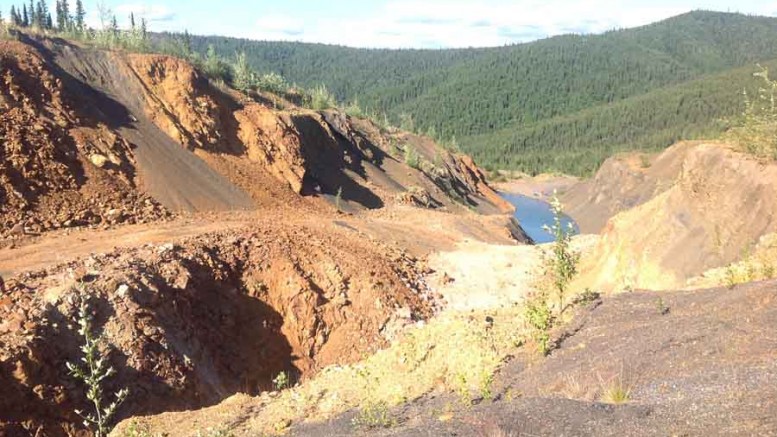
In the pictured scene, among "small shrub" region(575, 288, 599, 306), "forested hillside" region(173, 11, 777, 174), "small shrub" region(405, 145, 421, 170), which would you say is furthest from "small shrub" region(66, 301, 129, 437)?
"forested hillside" region(173, 11, 777, 174)

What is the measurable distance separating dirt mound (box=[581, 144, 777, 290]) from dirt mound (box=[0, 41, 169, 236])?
12807 millimetres

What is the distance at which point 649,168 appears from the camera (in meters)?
44.7

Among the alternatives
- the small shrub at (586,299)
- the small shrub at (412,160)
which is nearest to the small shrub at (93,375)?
the small shrub at (586,299)

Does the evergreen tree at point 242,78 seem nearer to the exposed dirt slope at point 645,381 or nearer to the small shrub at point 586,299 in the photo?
the small shrub at point 586,299

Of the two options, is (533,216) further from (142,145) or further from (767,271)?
(767,271)

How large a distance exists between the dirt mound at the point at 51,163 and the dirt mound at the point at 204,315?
4.08 meters

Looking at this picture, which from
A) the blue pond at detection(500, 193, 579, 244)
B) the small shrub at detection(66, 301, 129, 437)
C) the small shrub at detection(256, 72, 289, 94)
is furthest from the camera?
the blue pond at detection(500, 193, 579, 244)

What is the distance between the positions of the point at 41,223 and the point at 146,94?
8410mm

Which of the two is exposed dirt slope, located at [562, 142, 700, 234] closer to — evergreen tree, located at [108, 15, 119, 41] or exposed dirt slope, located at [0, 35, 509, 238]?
exposed dirt slope, located at [0, 35, 509, 238]

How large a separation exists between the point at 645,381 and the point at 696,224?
8.25m

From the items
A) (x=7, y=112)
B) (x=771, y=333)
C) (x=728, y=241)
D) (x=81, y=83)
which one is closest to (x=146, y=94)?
(x=81, y=83)

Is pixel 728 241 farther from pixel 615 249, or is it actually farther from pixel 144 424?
pixel 144 424

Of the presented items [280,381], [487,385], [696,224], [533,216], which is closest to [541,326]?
[487,385]

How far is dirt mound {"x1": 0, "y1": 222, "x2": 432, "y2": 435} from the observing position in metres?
8.00
